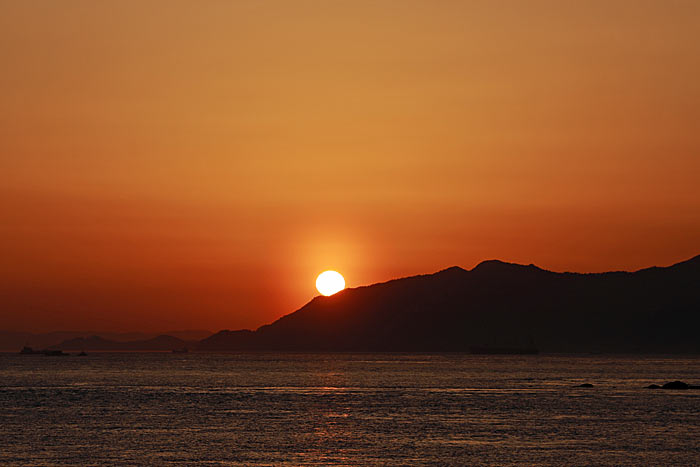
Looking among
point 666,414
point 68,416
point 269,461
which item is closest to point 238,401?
point 68,416

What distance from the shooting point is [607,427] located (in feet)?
328

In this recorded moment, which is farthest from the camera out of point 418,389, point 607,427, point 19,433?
point 418,389

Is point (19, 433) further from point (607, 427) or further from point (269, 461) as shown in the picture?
point (607, 427)

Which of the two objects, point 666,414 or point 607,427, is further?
point 666,414

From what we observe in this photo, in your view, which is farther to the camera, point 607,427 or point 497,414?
point 497,414

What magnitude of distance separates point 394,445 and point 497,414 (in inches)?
1403

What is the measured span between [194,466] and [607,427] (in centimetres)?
4760

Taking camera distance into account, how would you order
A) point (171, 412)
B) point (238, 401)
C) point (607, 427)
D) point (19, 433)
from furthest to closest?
point (238, 401) < point (171, 412) < point (607, 427) < point (19, 433)

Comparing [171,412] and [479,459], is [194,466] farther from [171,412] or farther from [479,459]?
[171,412]

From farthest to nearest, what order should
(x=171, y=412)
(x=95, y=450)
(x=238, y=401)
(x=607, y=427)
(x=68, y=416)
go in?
(x=238, y=401)
(x=171, y=412)
(x=68, y=416)
(x=607, y=427)
(x=95, y=450)

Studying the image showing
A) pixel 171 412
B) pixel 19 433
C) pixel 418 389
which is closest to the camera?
pixel 19 433

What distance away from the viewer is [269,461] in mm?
73062

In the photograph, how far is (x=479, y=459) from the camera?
7406 centimetres

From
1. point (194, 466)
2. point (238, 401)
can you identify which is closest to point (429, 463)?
point (194, 466)
